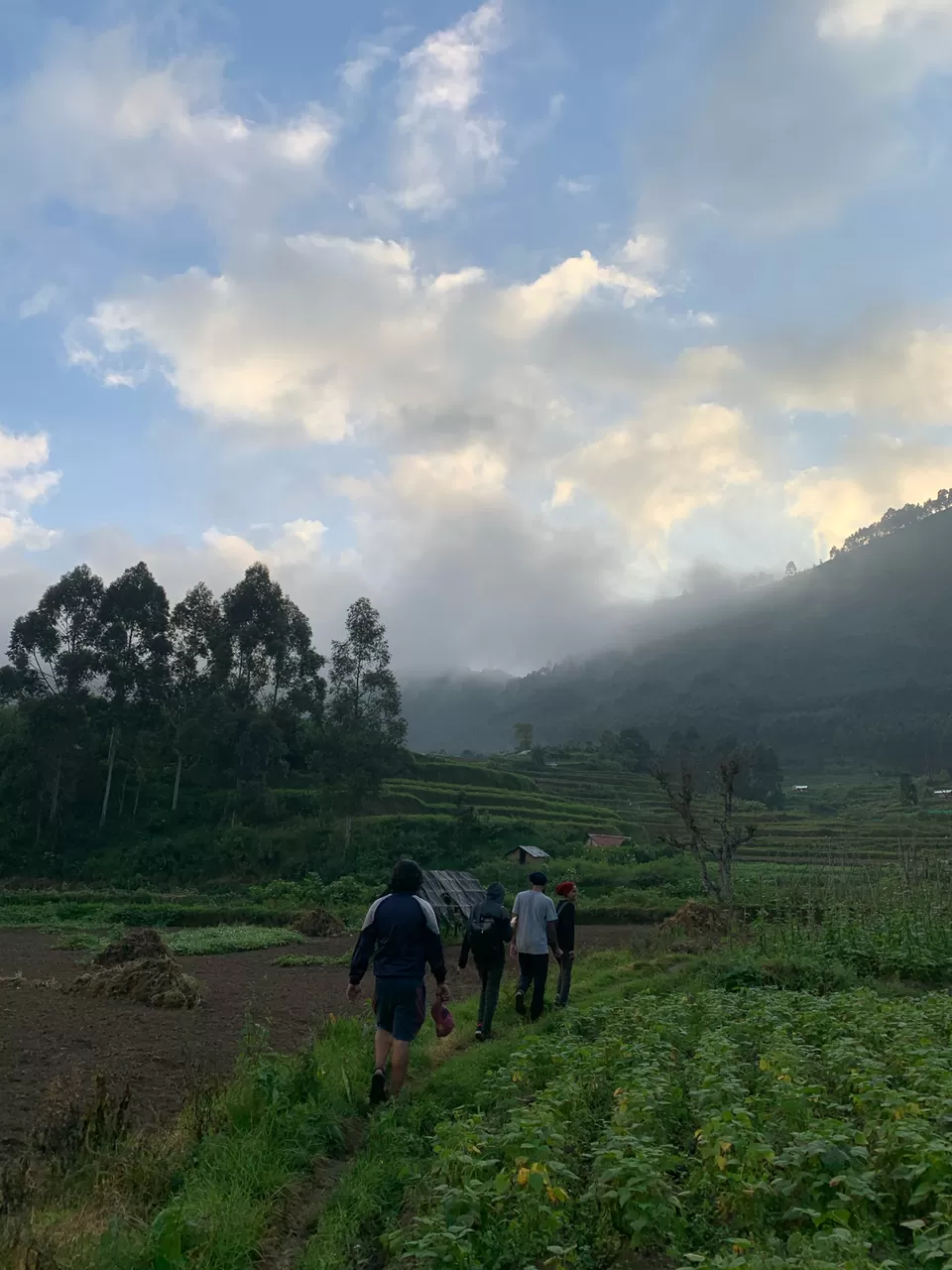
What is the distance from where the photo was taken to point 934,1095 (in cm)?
560

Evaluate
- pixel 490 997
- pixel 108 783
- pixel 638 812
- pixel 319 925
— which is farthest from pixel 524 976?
pixel 638 812

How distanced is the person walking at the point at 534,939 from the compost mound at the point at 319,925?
19.7 metres

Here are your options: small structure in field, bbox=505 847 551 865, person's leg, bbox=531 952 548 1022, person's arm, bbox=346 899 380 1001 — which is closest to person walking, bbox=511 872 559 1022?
person's leg, bbox=531 952 548 1022

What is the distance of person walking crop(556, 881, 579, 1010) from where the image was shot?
38.5ft

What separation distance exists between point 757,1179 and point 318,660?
50011 mm

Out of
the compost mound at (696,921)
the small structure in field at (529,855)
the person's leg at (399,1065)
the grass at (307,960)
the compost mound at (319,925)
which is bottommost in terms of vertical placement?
the compost mound at (319,925)

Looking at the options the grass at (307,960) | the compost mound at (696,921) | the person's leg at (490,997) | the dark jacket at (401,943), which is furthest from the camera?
the grass at (307,960)

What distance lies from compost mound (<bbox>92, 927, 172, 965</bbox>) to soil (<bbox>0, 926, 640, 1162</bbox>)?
2.94 ft

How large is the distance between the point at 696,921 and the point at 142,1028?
1480 centimetres

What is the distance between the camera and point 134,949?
17.5 meters

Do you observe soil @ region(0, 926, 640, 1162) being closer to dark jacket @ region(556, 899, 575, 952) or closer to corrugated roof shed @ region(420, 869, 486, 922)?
dark jacket @ region(556, 899, 575, 952)

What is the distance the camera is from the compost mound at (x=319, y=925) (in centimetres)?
2947

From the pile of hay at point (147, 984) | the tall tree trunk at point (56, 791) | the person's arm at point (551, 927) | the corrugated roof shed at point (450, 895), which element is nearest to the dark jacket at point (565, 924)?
the person's arm at point (551, 927)

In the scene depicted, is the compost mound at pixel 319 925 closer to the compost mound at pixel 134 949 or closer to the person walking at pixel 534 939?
the compost mound at pixel 134 949
